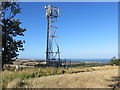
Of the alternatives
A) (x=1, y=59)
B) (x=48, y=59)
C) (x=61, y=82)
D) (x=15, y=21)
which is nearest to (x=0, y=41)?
(x=1, y=59)

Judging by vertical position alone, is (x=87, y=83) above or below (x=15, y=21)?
below

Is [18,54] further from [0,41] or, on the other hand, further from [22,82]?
[22,82]

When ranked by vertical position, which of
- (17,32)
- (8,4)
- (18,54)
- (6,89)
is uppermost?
(8,4)

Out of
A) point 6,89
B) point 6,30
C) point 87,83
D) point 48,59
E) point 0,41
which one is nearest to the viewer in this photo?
point 6,89

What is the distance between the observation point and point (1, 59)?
65.1ft

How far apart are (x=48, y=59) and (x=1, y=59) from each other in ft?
55.3

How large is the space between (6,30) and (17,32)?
1.19m

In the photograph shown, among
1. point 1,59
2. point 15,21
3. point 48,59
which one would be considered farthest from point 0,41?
point 48,59

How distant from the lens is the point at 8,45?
21.1 metres

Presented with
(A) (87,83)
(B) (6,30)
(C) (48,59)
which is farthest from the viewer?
(C) (48,59)

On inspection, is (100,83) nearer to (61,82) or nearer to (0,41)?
(61,82)

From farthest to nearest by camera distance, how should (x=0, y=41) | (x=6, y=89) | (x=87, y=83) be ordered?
(x=0, y=41) < (x=87, y=83) < (x=6, y=89)

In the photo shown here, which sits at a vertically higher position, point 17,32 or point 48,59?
point 17,32

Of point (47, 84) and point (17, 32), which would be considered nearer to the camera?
point (47, 84)
